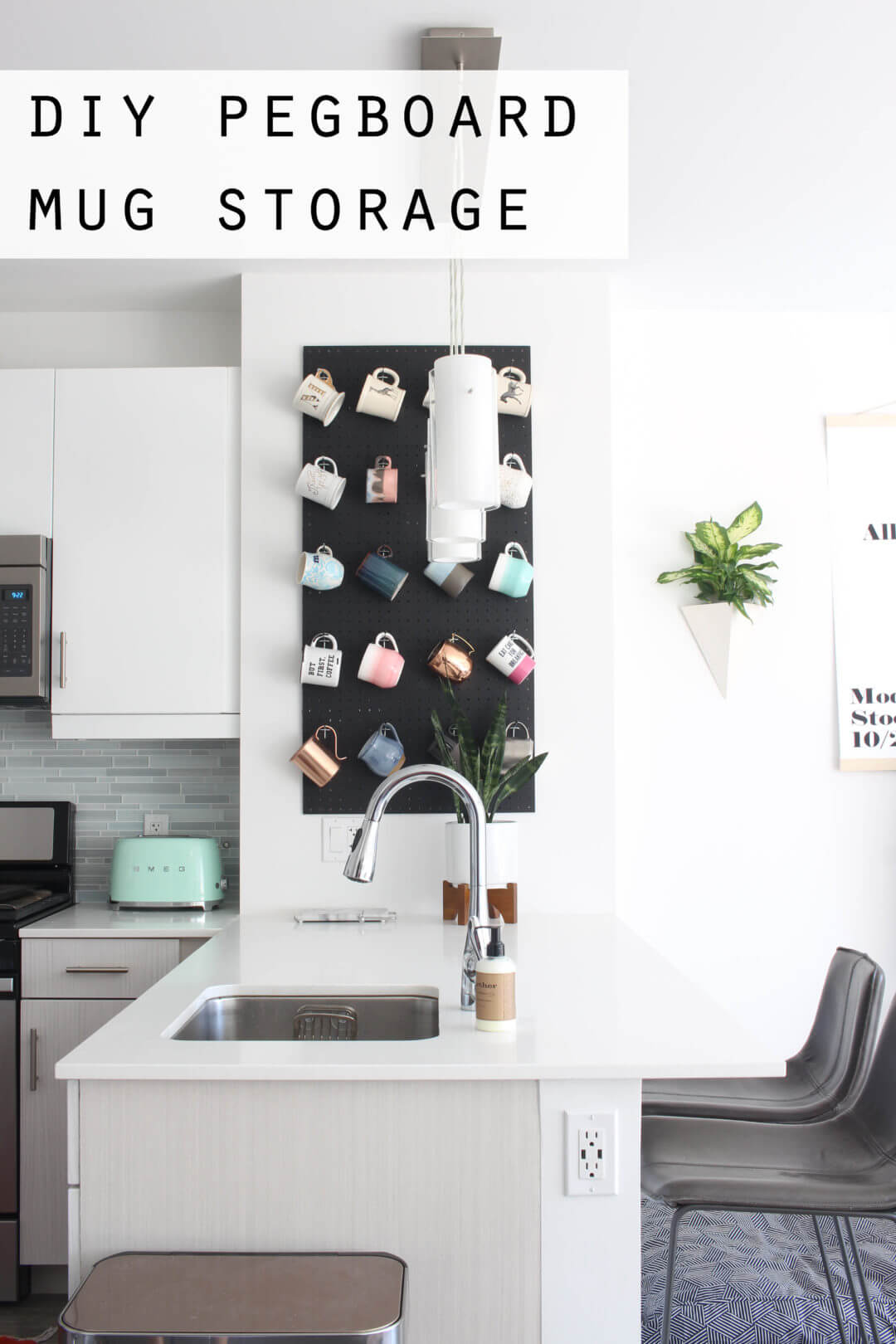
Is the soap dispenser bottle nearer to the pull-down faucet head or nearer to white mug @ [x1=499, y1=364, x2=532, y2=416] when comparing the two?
the pull-down faucet head

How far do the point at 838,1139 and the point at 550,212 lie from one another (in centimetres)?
215

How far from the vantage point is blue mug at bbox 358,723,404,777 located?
2840 millimetres

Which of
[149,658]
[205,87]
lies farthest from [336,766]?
[205,87]

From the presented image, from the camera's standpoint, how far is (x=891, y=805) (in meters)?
3.33

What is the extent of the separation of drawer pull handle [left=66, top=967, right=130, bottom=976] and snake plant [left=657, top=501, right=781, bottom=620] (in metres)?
1.94

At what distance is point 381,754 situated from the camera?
9.32ft

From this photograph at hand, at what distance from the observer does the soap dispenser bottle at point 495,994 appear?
1.64 metres

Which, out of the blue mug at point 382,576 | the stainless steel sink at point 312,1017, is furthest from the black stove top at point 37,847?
the stainless steel sink at point 312,1017

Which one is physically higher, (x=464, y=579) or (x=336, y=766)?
(x=464, y=579)

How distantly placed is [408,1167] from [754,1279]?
5.21 feet

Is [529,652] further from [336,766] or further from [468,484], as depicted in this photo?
[468,484]

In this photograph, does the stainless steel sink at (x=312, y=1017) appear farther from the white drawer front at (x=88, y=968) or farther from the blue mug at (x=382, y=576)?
the blue mug at (x=382, y=576)

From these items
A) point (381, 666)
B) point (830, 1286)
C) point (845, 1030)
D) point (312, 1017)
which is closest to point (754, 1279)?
point (830, 1286)

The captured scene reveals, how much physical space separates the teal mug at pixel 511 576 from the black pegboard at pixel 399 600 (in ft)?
0.19
